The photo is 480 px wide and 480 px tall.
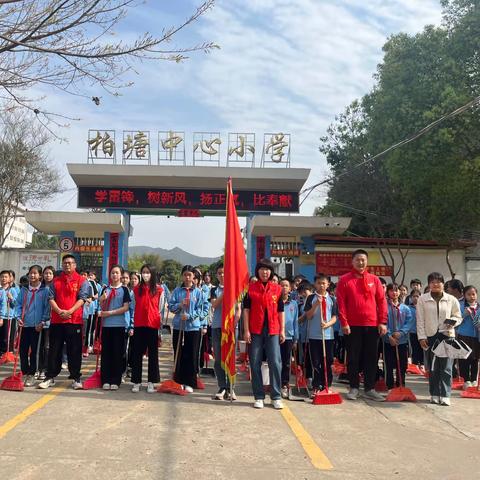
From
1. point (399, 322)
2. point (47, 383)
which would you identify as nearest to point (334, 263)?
point (399, 322)

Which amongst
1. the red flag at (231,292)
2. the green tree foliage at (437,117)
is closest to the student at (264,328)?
the red flag at (231,292)

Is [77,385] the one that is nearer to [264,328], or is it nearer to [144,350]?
[144,350]

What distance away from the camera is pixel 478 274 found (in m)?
17.1

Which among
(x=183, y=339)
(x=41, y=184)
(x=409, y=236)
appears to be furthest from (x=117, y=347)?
(x=41, y=184)

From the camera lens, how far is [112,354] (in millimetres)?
6559

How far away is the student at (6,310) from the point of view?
8.11m

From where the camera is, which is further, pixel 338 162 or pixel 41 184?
pixel 338 162

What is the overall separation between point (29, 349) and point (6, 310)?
175 centimetres

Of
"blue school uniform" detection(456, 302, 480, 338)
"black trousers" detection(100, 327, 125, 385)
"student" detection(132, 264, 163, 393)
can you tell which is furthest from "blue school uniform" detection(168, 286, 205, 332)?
"blue school uniform" detection(456, 302, 480, 338)

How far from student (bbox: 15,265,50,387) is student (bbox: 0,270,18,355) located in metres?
1.34

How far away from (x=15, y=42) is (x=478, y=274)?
16047 mm

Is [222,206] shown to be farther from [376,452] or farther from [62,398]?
[376,452]

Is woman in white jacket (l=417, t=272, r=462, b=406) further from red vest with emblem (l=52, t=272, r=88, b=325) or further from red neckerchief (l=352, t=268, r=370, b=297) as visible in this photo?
red vest with emblem (l=52, t=272, r=88, b=325)

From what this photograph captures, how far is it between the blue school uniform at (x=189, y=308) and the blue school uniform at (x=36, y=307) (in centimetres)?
164
